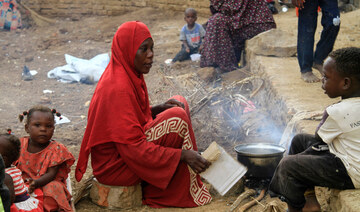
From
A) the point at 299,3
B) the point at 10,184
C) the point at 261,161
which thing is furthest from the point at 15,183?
the point at 299,3

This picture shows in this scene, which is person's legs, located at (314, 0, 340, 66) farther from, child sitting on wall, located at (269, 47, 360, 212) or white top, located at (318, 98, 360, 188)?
white top, located at (318, 98, 360, 188)

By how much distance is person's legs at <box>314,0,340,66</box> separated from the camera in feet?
16.5

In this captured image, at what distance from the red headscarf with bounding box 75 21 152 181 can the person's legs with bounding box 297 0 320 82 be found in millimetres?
2401

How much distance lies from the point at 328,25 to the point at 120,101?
2.87 meters

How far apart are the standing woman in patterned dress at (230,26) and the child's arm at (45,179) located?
187 inches

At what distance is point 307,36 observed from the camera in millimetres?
5246

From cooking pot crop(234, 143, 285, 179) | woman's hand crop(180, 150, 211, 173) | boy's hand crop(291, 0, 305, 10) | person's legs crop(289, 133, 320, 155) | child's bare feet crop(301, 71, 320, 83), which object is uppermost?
boy's hand crop(291, 0, 305, 10)

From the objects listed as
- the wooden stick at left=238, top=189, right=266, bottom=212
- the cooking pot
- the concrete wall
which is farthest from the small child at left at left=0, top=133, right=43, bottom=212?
the concrete wall

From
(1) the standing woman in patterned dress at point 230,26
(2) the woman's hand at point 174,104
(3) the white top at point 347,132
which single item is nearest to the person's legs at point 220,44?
(1) the standing woman in patterned dress at point 230,26

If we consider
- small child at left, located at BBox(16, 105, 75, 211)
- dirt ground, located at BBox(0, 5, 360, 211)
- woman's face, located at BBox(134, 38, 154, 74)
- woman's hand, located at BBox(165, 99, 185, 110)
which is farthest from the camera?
dirt ground, located at BBox(0, 5, 360, 211)

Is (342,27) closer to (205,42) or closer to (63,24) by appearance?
Result: (205,42)

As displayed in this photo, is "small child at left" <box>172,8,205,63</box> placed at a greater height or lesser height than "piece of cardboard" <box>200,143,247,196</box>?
lesser

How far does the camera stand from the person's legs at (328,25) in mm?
5035

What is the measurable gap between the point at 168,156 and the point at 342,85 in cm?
131
